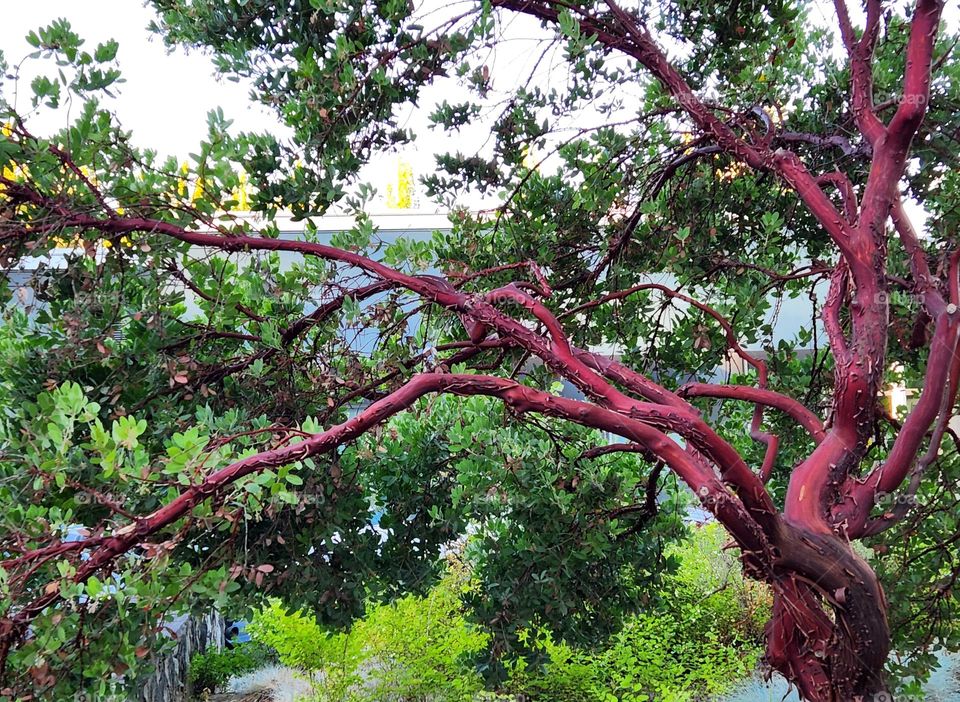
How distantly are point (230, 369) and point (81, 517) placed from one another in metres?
0.89

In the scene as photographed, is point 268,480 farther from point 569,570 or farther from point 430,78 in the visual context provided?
point 569,570

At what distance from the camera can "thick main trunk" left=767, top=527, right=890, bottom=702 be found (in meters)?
2.06

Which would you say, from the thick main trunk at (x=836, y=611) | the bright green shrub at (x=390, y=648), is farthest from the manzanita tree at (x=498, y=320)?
the bright green shrub at (x=390, y=648)

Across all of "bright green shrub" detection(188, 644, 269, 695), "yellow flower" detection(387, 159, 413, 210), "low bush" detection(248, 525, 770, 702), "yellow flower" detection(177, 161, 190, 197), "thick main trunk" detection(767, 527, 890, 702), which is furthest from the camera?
"bright green shrub" detection(188, 644, 269, 695)

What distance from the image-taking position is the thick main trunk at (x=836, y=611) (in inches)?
81.1

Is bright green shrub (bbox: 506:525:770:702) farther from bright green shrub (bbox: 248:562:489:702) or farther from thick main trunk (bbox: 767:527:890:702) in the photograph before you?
thick main trunk (bbox: 767:527:890:702)

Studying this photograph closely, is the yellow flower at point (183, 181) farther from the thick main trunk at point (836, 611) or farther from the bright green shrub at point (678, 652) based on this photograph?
the bright green shrub at point (678, 652)

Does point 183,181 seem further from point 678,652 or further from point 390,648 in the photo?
point 678,652

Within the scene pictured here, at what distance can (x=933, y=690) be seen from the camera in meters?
6.95

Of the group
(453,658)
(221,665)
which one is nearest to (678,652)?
(453,658)

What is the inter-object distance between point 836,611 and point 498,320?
125 centimetres

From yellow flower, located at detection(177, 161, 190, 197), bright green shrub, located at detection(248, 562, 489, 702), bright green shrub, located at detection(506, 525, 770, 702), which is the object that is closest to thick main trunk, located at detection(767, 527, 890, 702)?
yellow flower, located at detection(177, 161, 190, 197)

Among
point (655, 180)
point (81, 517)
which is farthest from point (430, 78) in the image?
point (81, 517)

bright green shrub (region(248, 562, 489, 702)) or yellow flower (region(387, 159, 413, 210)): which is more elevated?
yellow flower (region(387, 159, 413, 210))
